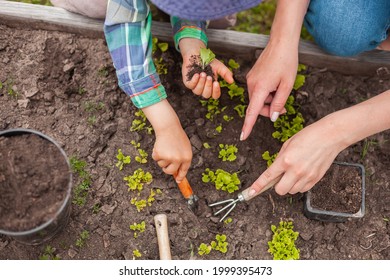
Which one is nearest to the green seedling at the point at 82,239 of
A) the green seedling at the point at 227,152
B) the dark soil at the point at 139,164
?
the dark soil at the point at 139,164

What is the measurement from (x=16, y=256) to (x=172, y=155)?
2.63ft

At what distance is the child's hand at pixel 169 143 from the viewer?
1.86 m

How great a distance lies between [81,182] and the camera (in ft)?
6.82

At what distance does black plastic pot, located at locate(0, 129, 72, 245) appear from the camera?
64.7 inches

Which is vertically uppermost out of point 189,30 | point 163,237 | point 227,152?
point 189,30

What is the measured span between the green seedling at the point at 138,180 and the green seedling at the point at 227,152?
13.8 inches

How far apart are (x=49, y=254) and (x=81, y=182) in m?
0.33

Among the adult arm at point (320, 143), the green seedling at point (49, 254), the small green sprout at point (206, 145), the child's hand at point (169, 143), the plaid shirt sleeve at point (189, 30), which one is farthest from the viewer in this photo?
the small green sprout at point (206, 145)

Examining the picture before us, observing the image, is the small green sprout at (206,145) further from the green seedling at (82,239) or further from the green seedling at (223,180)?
the green seedling at (82,239)

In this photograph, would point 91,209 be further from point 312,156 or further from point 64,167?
point 312,156

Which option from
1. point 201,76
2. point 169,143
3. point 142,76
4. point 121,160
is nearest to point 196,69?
point 201,76

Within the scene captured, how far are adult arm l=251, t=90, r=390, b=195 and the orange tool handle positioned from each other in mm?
332

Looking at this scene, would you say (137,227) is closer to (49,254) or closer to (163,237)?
(163,237)

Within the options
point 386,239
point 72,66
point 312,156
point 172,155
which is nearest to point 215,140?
point 172,155
